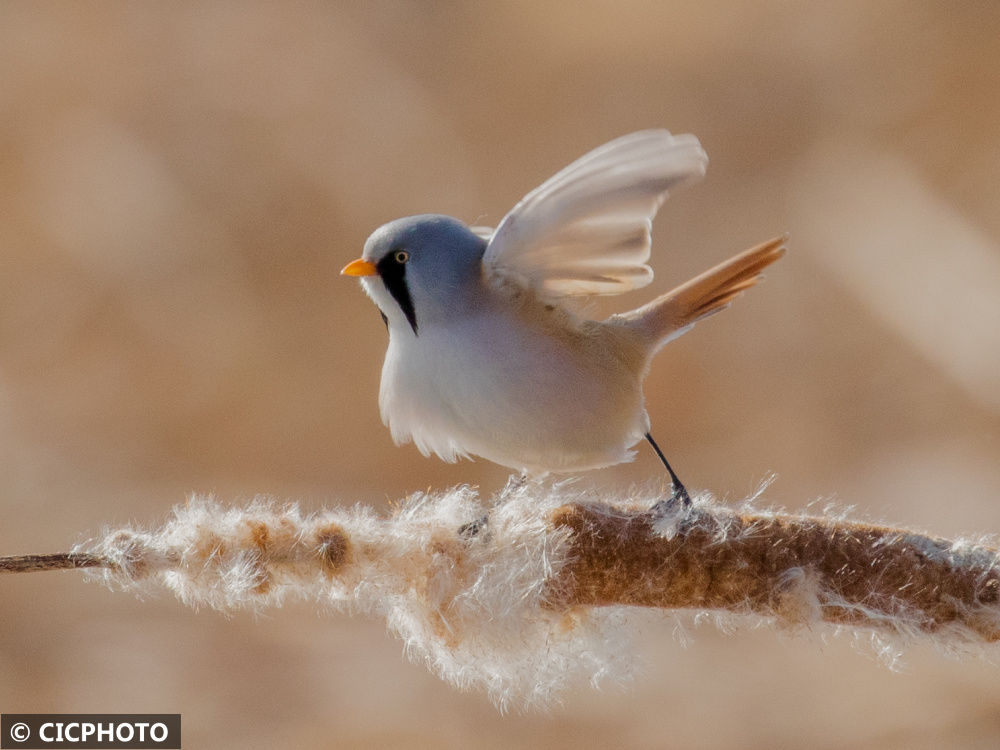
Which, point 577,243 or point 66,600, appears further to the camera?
point 66,600

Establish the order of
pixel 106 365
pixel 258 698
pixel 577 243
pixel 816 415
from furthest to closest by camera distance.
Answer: pixel 816 415 < pixel 106 365 < pixel 258 698 < pixel 577 243

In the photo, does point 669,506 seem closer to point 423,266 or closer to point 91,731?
point 423,266

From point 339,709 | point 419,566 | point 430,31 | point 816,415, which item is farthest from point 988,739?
point 430,31

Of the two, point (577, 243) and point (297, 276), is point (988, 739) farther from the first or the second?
point (297, 276)

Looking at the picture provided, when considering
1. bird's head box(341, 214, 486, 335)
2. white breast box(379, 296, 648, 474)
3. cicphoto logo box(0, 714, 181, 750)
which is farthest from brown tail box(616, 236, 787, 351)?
cicphoto logo box(0, 714, 181, 750)

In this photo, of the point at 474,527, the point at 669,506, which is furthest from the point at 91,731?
the point at 669,506

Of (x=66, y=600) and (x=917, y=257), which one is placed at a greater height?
(x=917, y=257)

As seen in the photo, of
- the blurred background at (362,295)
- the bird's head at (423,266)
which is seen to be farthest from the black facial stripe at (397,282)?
the blurred background at (362,295)

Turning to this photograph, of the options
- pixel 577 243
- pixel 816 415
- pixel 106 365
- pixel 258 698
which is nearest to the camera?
pixel 577 243
